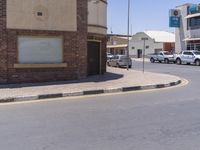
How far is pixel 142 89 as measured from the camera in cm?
1652

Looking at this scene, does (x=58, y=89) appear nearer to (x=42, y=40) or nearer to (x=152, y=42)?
(x=42, y=40)

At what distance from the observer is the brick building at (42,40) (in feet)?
55.3

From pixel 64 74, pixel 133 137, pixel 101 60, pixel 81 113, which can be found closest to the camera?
pixel 133 137

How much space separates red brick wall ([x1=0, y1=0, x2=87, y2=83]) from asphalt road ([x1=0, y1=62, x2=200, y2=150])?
4963 millimetres

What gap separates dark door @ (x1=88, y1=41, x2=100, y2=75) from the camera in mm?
21750

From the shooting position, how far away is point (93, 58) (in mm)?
22109

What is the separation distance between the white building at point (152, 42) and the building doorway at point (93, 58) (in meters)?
57.4

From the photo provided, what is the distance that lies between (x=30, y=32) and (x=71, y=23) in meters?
2.11

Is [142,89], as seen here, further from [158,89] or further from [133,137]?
[133,137]

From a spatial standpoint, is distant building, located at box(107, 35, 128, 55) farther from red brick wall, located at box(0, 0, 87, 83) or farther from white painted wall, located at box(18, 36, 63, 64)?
white painted wall, located at box(18, 36, 63, 64)

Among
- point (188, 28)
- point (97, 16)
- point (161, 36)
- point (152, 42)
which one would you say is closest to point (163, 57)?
point (188, 28)

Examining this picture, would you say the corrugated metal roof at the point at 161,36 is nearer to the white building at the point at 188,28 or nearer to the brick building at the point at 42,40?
the white building at the point at 188,28

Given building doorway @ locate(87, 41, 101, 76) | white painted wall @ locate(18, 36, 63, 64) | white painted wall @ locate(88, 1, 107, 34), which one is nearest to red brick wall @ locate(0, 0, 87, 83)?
white painted wall @ locate(18, 36, 63, 64)

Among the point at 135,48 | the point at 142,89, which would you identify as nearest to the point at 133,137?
the point at 142,89
